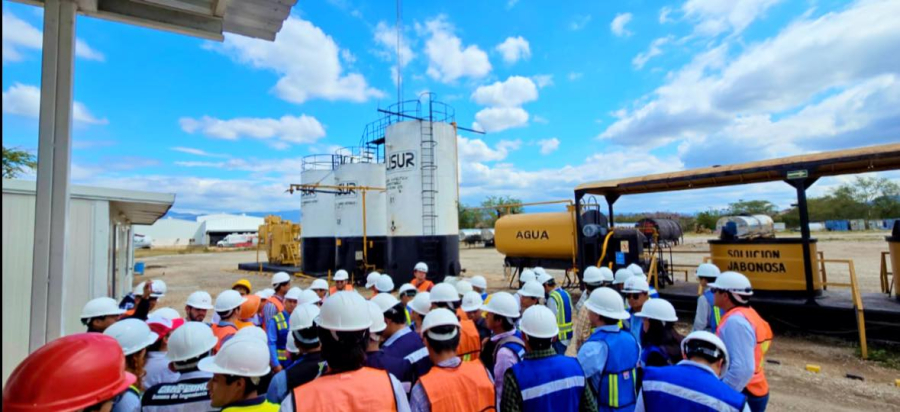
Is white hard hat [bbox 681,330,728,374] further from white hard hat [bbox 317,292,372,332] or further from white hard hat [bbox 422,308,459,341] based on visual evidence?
white hard hat [bbox 317,292,372,332]

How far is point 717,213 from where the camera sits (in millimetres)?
43938

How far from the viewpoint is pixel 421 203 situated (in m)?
17.0

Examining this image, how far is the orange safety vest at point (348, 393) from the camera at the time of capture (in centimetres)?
221

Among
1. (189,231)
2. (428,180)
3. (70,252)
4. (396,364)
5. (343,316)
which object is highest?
(428,180)

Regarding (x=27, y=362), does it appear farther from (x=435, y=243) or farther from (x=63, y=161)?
(x=435, y=243)

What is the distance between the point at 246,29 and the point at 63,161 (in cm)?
168

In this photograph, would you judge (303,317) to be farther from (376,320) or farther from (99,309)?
(99,309)

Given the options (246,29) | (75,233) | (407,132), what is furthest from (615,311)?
(407,132)

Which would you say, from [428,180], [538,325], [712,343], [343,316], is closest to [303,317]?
[343,316]

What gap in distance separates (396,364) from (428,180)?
46.2 ft

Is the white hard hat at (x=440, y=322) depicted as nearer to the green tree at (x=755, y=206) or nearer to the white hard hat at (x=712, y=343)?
the white hard hat at (x=712, y=343)

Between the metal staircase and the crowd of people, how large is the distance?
40.3 feet

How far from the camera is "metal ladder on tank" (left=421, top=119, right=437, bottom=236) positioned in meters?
16.9

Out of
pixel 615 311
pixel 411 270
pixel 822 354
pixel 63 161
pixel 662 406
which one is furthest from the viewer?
pixel 411 270
